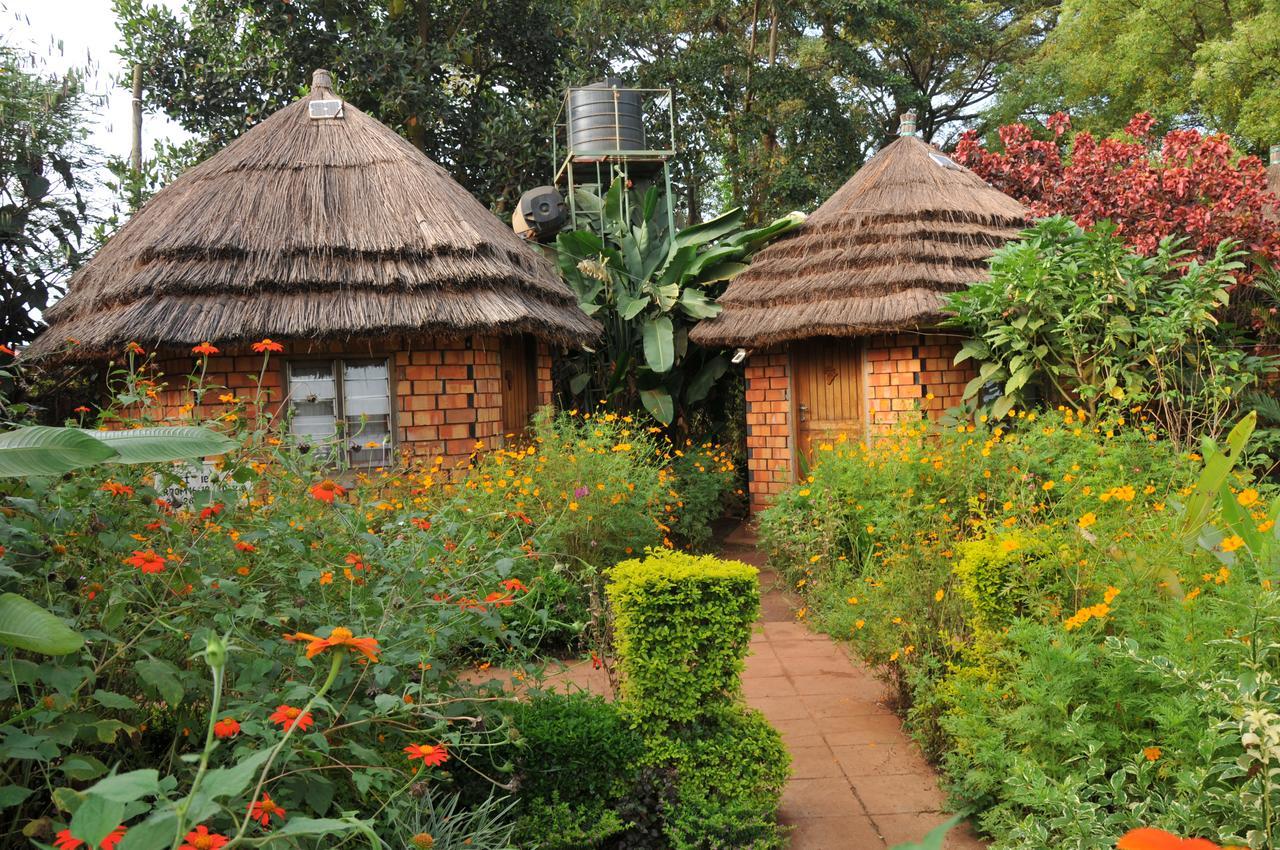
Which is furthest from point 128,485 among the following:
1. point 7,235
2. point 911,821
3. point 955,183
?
point 955,183

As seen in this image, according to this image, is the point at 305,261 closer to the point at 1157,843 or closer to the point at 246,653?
the point at 246,653

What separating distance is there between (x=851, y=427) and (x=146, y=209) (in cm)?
753

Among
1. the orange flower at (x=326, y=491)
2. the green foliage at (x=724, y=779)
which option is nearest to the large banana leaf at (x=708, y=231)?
the green foliage at (x=724, y=779)

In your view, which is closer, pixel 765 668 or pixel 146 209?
pixel 765 668

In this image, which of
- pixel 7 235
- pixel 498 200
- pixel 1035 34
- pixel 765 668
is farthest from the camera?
pixel 1035 34

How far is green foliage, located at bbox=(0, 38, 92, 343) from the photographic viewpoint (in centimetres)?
748

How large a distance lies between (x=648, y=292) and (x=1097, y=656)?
835 cm

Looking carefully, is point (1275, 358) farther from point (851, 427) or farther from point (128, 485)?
point (128, 485)

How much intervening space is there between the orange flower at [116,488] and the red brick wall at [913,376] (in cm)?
751

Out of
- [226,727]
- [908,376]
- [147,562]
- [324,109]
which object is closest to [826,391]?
[908,376]

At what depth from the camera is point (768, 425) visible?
10219 mm

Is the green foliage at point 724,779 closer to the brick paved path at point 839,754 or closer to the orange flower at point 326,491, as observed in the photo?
the brick paved path at point 839,754

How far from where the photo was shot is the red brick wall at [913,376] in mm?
9102

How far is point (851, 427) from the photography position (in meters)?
9.53
